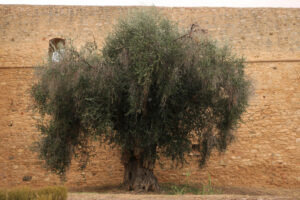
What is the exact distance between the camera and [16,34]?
37.3 feet

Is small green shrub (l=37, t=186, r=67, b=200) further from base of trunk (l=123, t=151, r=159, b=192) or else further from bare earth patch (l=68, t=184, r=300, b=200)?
base of trunk (l=123, t=151, r=159, b=192)

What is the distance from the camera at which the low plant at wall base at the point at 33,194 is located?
4.21 metres

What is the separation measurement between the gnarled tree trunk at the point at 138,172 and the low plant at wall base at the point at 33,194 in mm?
3562

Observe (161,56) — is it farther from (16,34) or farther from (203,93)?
(16,34)

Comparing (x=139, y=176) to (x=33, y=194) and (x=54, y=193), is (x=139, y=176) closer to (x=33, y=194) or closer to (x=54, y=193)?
(x=54, y=193)

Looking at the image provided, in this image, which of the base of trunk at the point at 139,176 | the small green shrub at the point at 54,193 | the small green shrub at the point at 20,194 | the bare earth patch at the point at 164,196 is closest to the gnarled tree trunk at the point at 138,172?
the base of trunk at the point at 139,176

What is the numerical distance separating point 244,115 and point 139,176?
4.74 meters

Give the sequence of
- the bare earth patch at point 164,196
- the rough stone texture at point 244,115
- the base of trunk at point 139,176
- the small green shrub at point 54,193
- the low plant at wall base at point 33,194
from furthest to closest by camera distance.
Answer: the rough stone texture at point 244,115
the base of trunk at point 139,176
the bare earth patch at point 164,196
the small green shrub at point 54,193
the low plant at wall base at point 33,194

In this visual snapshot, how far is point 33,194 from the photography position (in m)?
4.37

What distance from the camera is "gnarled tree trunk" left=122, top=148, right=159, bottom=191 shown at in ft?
26.2

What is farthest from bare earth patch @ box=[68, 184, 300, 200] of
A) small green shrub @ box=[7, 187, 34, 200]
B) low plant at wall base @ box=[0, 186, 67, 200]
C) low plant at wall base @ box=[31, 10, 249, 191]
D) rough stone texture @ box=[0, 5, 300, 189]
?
small green shrub @ box=[7, 187, 34, 200]

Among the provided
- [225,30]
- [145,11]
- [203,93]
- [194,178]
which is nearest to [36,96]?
[145,11]

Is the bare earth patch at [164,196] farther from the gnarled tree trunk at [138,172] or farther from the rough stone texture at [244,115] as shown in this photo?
the rough stone texture at [244,115]

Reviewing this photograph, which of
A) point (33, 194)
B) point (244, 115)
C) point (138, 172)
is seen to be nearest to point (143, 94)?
point (138, 172)
